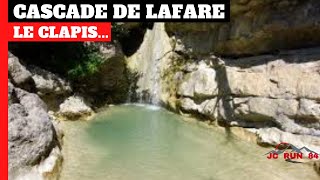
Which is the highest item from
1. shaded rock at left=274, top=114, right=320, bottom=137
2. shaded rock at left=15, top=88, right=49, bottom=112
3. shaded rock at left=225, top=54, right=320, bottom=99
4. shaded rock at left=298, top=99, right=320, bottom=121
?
shaded rock at left=225, top=54, right=320, bottom=99

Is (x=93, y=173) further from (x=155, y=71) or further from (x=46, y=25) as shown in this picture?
(x=155, y=71)

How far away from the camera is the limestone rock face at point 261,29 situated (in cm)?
1254

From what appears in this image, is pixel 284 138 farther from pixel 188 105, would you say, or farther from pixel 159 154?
pixel 188 105

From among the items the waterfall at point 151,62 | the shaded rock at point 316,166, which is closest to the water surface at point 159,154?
the shaded rock at point 316,166

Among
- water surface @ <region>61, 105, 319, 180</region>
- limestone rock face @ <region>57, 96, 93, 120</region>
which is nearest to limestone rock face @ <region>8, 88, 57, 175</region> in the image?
water surface @ <region>61, 105, 319, 180</region>

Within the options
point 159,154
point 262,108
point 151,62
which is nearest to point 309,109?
point 262,108

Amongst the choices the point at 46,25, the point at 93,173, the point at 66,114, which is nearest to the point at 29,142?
the point at 93,173

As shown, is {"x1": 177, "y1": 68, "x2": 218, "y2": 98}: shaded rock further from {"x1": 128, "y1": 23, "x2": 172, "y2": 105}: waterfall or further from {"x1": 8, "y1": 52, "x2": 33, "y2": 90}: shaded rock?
{"x1": 8, "y1": 52, "x2": 33, "y2": 90}: shaded rock

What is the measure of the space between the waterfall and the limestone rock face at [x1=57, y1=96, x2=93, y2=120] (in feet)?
9.71

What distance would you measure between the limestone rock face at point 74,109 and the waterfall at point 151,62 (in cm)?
296

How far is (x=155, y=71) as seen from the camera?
659 inches

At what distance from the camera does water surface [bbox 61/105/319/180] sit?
31.7 feet

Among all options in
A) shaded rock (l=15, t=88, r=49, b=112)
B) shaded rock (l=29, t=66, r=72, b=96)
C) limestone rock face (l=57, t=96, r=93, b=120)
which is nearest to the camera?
shaded rock (l=15, t=88, r=49, b=112)

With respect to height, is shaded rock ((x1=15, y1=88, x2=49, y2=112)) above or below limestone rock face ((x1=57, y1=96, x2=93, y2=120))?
above
